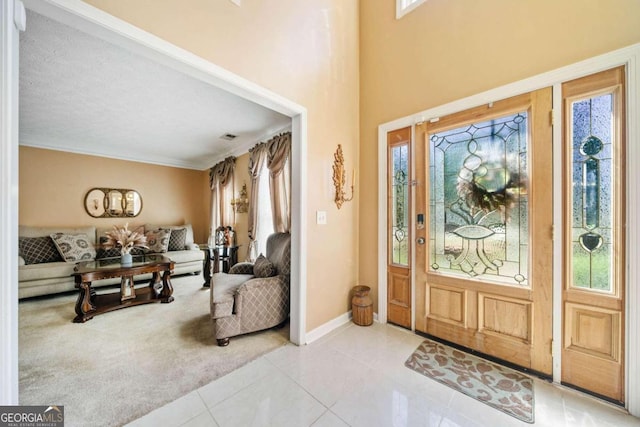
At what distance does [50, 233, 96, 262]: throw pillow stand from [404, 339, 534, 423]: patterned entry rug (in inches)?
210

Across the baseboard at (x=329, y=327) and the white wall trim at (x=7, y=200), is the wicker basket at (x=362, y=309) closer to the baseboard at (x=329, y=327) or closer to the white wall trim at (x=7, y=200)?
the baseboard at (x=329, y=327)

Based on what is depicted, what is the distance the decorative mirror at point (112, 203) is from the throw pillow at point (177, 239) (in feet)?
3.14

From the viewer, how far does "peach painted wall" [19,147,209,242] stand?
157 inches

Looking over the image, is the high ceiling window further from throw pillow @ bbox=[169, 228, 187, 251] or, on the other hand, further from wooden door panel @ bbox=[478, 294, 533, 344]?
throw pillow @ bbox=[169, 228, 187, 251]

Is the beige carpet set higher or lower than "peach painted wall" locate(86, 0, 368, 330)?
lower

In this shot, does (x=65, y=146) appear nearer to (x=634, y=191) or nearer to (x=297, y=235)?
(x=297, y=235)

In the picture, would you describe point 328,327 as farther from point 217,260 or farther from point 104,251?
point 104,251

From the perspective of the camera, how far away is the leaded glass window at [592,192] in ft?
4.97

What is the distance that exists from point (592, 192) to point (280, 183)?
3.25 meters

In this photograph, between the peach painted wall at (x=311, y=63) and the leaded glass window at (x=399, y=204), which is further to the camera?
the leaded glass window at (x=399, y=204)

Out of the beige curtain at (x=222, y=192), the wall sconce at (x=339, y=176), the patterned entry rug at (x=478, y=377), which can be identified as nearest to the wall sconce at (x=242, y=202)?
the beige curtain at (x=222, y=192)

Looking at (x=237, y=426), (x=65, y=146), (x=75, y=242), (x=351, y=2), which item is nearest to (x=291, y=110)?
(x=351, y=2)

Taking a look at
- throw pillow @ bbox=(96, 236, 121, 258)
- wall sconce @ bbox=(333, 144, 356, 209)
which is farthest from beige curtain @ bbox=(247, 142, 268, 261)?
throw pillow @ bbox=(96, 236, 121, 258)

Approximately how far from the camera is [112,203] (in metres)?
4.73
